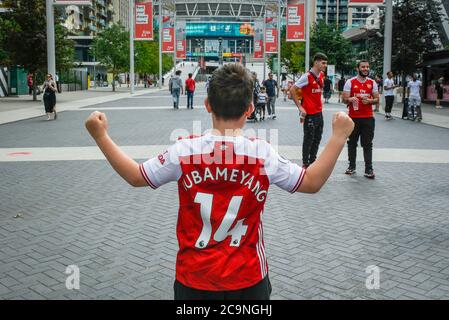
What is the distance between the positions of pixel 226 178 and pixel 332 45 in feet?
161

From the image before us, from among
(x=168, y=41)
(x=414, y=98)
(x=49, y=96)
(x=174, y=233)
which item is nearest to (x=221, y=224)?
(x=174, y=233)

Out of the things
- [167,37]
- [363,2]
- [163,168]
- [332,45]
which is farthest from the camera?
[167,37]

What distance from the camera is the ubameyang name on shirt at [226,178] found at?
2270 millimetres

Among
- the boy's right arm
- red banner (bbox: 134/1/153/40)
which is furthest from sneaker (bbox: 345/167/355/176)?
red banner (bbox: 134/1/153/40)

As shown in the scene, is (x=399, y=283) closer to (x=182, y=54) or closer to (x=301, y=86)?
(x=301, y=86)

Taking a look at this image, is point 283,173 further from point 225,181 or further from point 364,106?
point 364,106

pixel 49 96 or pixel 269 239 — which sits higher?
pixel 49 96

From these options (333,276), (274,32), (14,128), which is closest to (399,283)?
(333,276)

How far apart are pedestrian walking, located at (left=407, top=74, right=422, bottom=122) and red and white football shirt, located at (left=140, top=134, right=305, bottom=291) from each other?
21079 millimetres

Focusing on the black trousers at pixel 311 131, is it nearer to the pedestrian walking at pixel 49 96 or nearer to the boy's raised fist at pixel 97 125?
the boy's raised fist at pixel 97 125

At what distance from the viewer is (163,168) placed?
239 centimetres

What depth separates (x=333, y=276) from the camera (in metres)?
4.74

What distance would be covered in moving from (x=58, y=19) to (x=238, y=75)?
34283 millimetres
